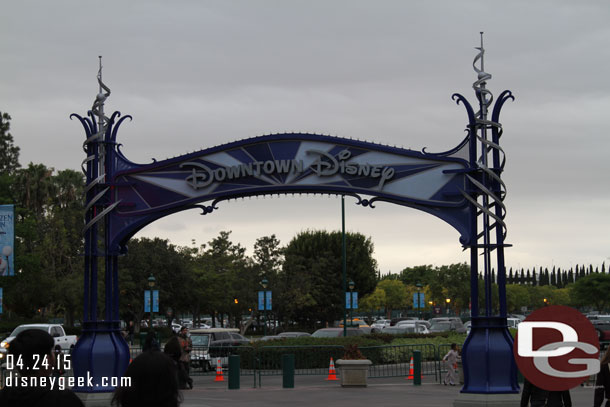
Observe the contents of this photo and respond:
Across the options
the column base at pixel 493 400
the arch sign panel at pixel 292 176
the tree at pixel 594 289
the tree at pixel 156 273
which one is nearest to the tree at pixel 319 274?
the tree at pixel 156 273

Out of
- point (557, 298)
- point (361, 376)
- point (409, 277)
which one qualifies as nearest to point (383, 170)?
point (361, 376)

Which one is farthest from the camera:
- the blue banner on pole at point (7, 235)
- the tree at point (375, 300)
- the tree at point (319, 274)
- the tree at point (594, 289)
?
the tree at point (594, 289)

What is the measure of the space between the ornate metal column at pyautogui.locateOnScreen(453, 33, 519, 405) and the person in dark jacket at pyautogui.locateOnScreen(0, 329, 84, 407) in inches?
506

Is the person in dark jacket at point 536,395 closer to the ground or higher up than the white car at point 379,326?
higher up

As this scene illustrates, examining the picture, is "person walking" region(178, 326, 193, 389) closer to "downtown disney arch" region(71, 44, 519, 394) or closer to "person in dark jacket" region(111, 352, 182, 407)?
"downtown disney arch" region(71, 44, 519, 394)

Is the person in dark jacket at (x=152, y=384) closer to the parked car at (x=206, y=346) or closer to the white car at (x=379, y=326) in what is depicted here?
the parked car at (x=206, y=346)

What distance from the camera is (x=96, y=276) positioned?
19.4 meters

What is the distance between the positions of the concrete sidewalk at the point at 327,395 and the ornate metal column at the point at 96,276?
7.85 feet

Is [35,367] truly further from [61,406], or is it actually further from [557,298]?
[557,298]

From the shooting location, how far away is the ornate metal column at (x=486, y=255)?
17031 mm

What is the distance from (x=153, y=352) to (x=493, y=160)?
553 inches

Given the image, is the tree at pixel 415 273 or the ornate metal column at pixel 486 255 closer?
the ornate metal column at pixel 486 255

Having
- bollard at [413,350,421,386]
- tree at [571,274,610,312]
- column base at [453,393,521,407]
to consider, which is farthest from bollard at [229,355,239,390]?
tree at [571,274,610,312]

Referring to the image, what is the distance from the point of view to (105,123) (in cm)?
2000
